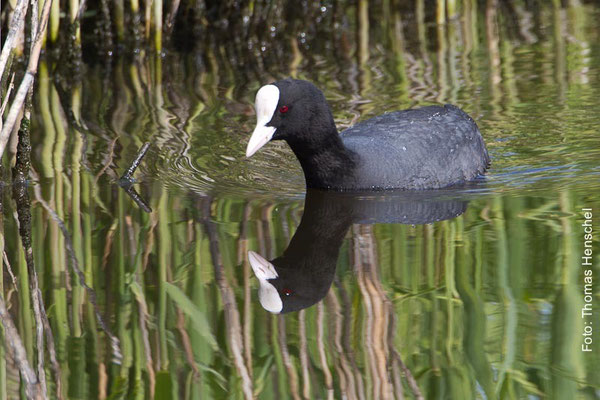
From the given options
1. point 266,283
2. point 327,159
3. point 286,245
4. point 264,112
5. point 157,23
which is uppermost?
point 157,23

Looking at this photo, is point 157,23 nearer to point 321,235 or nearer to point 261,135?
point 261,135

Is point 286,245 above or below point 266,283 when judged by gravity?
above

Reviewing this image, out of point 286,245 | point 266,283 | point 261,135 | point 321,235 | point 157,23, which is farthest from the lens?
point 157,23

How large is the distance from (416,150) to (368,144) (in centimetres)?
22

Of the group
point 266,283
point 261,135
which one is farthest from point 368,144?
point 266,283

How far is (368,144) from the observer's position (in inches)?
193

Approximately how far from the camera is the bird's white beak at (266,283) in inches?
144

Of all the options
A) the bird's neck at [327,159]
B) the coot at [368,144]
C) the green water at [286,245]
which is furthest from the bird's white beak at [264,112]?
the green water at [286,245]

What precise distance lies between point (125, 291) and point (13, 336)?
451 millimetres

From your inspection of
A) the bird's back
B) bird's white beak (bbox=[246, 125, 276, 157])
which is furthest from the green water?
bird's white beak (bbox=[246, 125, 276, 157])

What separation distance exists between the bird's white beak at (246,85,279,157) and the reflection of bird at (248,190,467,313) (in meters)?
0.38

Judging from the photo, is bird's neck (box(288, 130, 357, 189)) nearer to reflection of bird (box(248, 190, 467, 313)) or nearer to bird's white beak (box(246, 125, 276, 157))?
reflection of bird (box(248, 190, 467, 313))

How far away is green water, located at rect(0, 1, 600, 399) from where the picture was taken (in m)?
3.25

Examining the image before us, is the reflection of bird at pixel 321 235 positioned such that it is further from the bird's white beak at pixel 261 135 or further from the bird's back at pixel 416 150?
the bird's white beak at pixel 261 135
